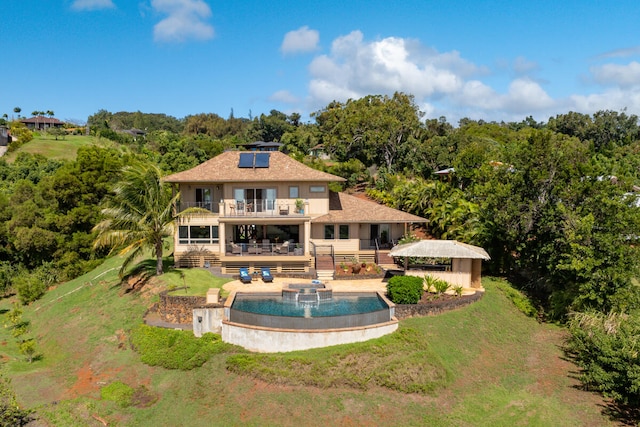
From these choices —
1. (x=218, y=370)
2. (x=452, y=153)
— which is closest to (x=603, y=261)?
(x=218, y=370)

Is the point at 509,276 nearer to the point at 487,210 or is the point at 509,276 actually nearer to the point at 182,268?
the point at 487,210

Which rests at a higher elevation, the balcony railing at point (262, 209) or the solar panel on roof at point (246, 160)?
the solar panel on roof at point (246, 160)

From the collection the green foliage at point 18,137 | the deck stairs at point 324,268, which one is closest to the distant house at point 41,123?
the green foliage at point 18,137

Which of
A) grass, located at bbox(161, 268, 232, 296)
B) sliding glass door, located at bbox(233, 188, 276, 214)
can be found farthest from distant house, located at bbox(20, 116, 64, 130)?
grass, located at bbox(161, 268, 232, 296)

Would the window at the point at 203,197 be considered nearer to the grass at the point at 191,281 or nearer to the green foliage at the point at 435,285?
the grass at the point at 191,281

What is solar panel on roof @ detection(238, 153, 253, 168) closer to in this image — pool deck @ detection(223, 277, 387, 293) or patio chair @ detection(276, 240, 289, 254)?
patio chair @ detection(276, 240, 289, 254)

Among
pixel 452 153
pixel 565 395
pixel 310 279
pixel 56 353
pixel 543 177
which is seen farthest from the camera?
pixel 452 153
